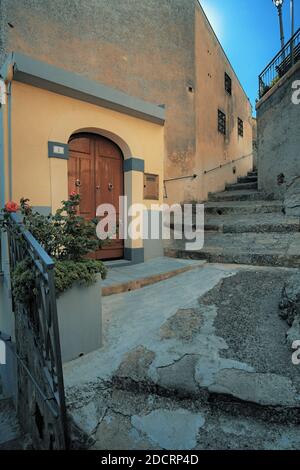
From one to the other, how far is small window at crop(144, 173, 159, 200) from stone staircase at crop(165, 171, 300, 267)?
1161 mm

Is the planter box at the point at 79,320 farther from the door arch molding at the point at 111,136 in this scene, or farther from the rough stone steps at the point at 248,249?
the door arch molding at the point at 111,136

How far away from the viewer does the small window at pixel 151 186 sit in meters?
5.46

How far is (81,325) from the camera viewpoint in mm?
2307

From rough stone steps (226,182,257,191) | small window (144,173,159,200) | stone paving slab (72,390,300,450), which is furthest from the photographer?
rough stone steps (226,182,257,191)

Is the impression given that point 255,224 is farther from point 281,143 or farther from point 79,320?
point 79,320

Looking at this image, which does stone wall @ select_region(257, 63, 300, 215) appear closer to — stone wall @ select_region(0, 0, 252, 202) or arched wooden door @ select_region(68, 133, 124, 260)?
stone wall @ select_region(0, 0, 252, 202)

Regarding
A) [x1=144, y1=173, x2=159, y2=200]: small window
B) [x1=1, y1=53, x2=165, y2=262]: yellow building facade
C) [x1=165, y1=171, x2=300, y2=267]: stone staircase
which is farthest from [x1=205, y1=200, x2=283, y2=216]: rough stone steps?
[x1=1, y1=53, x2=165, y2=262]: yellow building facade

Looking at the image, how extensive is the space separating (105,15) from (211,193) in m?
6.10

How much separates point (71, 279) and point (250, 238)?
3.97 metres

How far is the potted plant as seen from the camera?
7.18 feet

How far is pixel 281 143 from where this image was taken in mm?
7316

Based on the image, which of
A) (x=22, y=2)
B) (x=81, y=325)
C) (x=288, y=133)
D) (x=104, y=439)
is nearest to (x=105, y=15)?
(x=22, y=2)

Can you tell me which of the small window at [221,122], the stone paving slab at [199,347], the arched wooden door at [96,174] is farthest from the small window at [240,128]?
the stone paving slab at [199,347]
